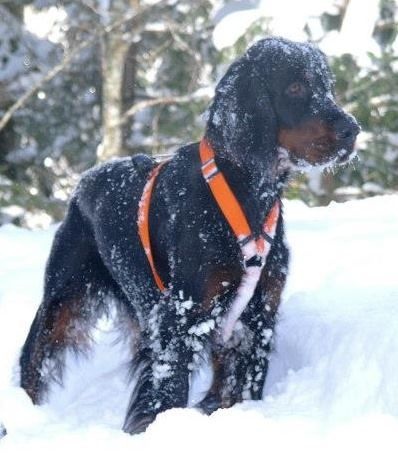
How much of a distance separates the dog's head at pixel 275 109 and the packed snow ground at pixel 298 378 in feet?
2.76

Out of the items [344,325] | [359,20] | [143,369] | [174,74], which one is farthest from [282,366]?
[174,74]

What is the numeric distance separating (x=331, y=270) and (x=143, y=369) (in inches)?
62.3

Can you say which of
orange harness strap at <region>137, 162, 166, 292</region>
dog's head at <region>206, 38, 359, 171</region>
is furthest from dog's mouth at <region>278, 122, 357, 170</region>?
orange harness strap at <region>137, 162, 166, 292</region>

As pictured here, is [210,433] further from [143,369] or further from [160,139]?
[160,139]

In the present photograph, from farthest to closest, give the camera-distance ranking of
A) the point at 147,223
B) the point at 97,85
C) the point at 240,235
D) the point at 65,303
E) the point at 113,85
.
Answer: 1. the point at 97,85
2. the point at 113,85
3. the point at 65,303
4. the point at 147,223
5. the point at 240,235

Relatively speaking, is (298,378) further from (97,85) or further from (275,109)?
(97,85)

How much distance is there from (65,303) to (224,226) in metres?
1.26

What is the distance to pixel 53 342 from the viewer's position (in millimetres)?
4590

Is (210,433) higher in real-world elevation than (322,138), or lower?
lower

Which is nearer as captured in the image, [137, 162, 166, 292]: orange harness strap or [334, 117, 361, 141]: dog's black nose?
[334, 117, 361, 141]: dog's black nose

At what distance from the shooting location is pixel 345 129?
3.41m

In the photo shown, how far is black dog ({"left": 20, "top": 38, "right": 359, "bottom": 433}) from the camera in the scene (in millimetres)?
3529

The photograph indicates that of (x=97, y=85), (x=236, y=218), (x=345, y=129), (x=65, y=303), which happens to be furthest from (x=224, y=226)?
(x=97, y=85)

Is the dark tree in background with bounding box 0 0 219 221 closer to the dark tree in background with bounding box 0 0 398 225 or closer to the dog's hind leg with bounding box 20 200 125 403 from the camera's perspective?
the dark tree in background with bounding box 0 0 398 225
